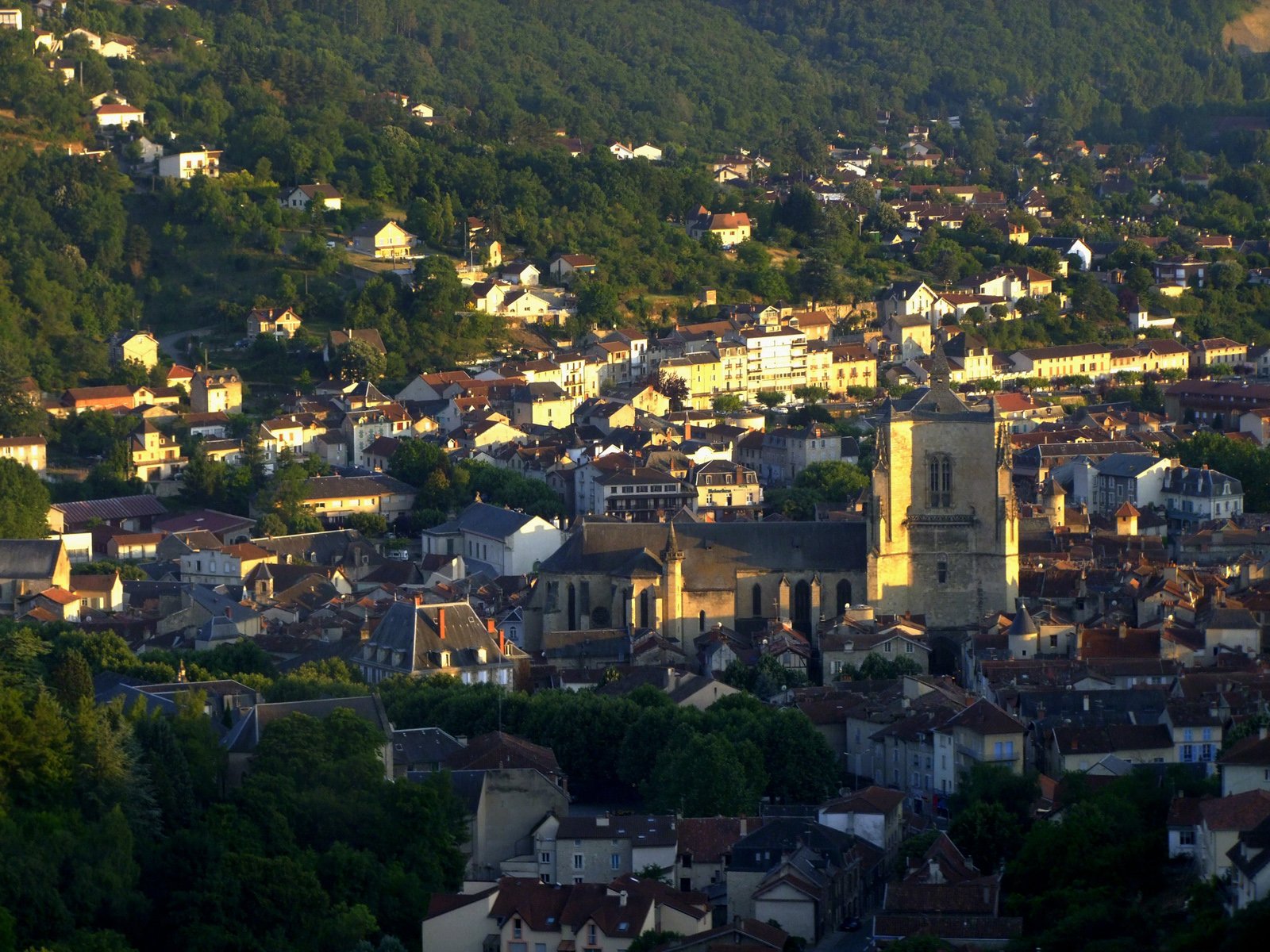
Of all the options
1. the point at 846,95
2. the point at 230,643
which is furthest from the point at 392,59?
the point at 230,643

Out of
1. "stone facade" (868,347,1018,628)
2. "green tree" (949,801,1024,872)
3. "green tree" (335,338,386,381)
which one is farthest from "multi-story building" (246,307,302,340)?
"green tree" (949,801,1024,872)

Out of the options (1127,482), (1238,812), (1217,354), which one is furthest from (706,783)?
(1217,354)

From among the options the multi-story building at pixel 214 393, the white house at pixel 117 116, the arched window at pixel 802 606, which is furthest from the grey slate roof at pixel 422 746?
the white house at pixel 117 116

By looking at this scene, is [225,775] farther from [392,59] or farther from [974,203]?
[392,59]

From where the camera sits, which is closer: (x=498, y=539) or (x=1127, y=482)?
(x=498, y=539)

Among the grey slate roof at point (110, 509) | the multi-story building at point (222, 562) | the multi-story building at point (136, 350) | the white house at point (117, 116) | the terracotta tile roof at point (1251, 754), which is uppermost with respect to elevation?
the white house at point (117, 116)

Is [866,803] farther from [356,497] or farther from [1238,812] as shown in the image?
[356,497]

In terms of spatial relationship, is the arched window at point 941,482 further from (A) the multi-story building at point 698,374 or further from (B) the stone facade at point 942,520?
(A) the multi-story building at point 698,374
